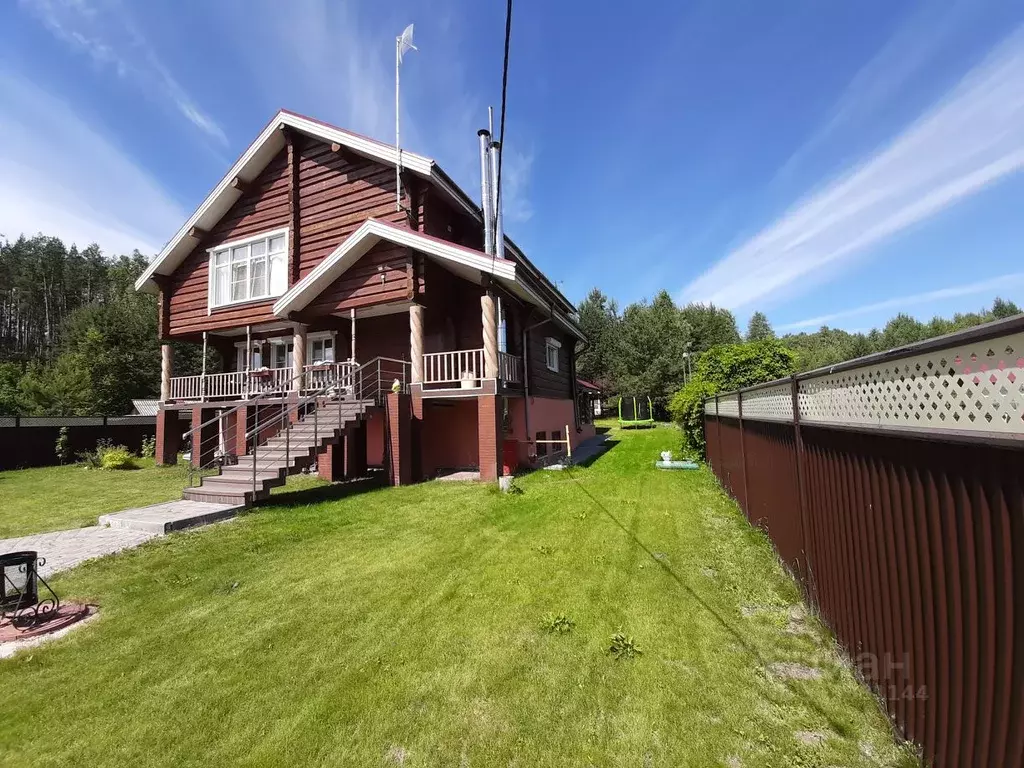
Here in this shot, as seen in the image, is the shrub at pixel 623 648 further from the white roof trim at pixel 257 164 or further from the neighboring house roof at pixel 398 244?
the white roof trim at pixel 257 164

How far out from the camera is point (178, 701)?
2.94 m

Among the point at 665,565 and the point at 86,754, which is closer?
the point at 86,754

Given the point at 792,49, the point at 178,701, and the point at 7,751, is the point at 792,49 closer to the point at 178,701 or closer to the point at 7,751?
the point at 178,701

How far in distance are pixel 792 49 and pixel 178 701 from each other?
11.5 m

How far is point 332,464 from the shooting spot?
1130 centimetres

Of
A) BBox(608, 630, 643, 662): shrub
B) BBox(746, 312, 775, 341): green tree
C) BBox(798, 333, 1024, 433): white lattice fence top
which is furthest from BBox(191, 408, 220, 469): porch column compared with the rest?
BBox(746, 312, 775, 341): green tree

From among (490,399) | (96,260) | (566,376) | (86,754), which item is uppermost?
(96,260)

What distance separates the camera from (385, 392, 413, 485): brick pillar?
1015 cm

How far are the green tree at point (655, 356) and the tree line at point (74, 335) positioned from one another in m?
36.1

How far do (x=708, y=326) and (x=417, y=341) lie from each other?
4517 cm

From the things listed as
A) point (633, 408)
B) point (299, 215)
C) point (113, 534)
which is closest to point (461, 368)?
point (113, 534)

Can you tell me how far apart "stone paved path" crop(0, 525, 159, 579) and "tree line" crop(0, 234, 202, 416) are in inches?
1081

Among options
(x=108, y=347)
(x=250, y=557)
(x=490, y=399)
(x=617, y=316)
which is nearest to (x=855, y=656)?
(x=250, y=557)

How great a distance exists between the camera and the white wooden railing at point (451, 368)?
1102 cm
